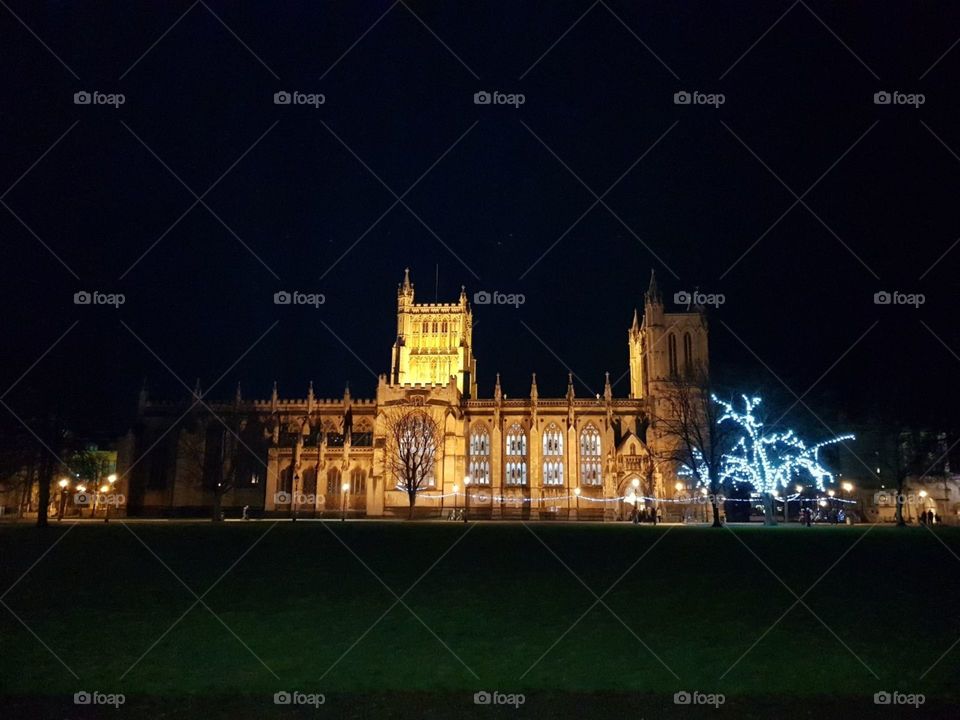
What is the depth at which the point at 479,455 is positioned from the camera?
8431cm

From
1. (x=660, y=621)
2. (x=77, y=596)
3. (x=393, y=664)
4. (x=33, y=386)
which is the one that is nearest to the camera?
(x=393, y=664)

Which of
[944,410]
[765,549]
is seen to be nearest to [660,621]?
[765,549]

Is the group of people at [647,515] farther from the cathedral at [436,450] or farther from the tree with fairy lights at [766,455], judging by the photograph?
the tree with fairy lights at [766,455]

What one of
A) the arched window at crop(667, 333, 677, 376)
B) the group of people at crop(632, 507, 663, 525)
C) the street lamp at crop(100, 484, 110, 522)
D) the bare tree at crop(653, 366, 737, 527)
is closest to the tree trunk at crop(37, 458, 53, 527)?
the street lamp at crop(100, 484, 110, 522)

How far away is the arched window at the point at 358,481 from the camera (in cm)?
7969

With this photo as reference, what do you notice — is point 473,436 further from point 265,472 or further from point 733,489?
point 733,489

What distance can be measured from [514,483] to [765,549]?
58.5 m

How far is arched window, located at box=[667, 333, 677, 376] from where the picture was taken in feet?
275

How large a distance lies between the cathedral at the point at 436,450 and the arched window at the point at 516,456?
119 mm

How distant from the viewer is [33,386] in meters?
42.6

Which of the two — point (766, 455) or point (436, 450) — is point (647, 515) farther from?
point (436, 450)

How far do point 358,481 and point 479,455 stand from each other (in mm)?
14469

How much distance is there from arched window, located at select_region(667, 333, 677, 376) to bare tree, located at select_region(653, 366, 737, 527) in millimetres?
4687

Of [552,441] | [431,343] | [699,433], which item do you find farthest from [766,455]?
[431,343]
